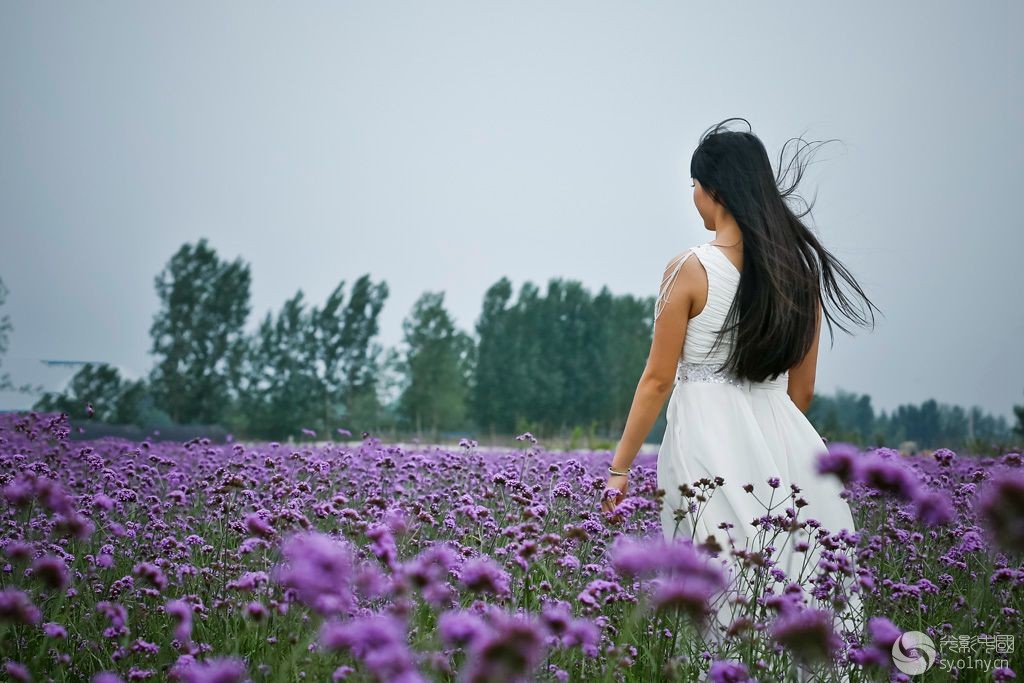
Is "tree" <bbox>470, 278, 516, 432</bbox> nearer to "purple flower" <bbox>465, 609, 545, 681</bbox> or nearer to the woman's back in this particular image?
the woman's back

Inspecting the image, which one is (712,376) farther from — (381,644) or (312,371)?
(312,371)

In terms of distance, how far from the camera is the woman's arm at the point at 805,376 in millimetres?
3863

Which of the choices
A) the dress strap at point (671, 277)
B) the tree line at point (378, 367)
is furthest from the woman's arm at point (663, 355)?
the tree line at point (378, 367)

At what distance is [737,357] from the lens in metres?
3.65

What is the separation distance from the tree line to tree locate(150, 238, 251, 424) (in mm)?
49

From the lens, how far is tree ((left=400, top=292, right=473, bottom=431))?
40.6 metres

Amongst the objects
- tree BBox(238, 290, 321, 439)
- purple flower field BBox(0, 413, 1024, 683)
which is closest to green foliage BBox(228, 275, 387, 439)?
tree BBox(238, 290, 321, 439)

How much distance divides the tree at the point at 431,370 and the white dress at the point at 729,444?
120 feet

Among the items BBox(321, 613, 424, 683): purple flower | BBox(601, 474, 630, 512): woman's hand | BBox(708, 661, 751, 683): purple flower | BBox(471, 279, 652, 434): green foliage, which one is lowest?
BBox(708, 661, 751, 683): purple flower

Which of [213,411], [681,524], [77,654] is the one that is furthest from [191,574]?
[213,411]

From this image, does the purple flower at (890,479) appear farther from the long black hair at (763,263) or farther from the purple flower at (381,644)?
the long black hair at (763,263)

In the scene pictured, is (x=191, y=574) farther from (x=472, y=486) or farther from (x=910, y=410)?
(x=910, y=410)
